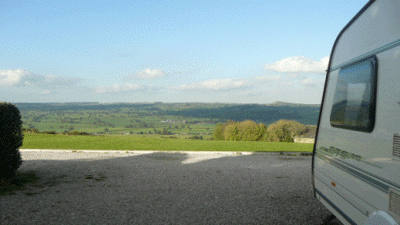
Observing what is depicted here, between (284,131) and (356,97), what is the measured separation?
28590mm

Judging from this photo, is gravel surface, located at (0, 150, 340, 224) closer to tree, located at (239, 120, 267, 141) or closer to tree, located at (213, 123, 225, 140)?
tree, located at (239, 120, 267, 141)

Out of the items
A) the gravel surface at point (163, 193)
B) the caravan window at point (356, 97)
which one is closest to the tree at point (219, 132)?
the gravel surface at point (163, 193)

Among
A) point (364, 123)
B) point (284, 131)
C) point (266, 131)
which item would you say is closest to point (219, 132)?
point (266, 131)

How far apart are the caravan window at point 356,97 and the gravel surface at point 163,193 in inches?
83.5

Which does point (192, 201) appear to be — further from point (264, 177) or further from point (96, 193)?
point (264, 177)

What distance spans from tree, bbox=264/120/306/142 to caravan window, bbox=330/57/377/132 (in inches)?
1053

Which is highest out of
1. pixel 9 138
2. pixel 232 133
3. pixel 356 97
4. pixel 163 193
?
pixel 356 97

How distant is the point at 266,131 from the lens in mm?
30844

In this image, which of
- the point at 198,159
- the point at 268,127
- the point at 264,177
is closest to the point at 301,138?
the point at 268,127

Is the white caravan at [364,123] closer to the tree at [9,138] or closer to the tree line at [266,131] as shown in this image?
the tree at [9,138]

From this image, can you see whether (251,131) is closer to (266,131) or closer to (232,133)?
(266,131)

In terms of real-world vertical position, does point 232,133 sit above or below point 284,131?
below

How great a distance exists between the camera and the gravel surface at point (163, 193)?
194 inches

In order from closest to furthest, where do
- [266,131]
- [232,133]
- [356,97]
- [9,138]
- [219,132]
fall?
[356,97], [9,138], [266,131], [232,133], [219,132]
